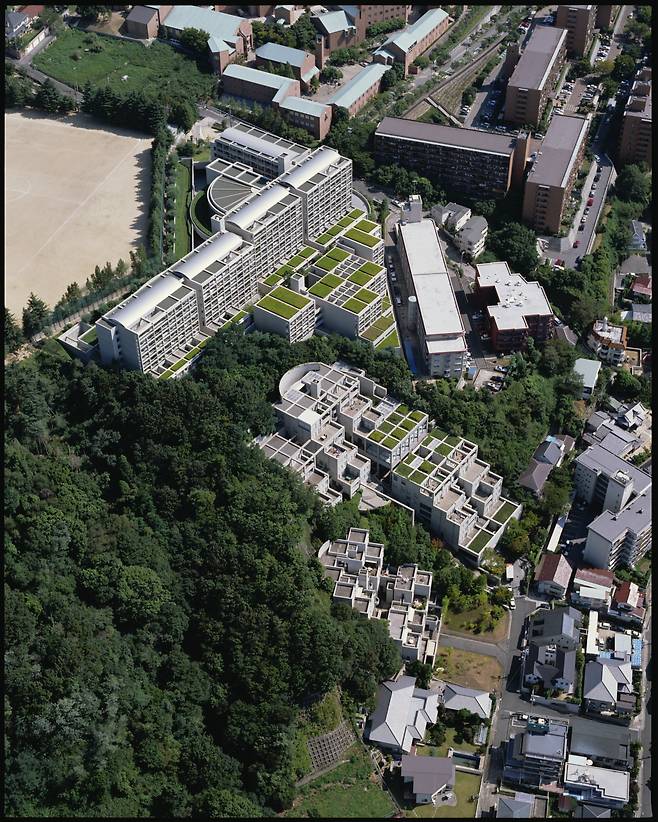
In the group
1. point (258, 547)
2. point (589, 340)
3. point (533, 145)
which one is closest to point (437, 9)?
Result: point (533, 145)

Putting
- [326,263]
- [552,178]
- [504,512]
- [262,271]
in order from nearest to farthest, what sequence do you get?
[504,512], [262,271], [326,263], [552,178]

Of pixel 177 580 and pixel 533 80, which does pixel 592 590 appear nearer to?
pixel 177 580

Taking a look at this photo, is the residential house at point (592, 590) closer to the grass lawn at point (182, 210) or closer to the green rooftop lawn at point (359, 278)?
the green rooftop lawn at point (359, 278)

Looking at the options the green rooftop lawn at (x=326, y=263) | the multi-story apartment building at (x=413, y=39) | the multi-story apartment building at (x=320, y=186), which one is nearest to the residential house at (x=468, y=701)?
the green rooftop lawn at (x=326, y=263)

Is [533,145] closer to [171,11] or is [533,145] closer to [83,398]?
[171,11]

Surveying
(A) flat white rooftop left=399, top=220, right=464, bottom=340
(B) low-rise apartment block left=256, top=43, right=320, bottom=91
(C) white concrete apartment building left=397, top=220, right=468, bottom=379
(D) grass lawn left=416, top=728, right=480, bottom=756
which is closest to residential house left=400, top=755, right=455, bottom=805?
Result: (D) grass lawn left=416, top=728, right=480, bottom=756

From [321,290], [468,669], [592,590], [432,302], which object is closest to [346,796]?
[468,669]
